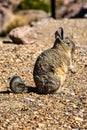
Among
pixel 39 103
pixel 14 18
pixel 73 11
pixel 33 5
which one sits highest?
pixel 33 5

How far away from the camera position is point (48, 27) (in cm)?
1903

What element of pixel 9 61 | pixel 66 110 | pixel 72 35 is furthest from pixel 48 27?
pixel 66 110

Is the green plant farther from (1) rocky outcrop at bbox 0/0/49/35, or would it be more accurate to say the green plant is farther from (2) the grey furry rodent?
(2) the grey furry rodent

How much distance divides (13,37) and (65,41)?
6.11 meters

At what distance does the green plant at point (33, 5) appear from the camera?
33400 mm

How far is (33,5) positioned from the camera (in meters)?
33.8

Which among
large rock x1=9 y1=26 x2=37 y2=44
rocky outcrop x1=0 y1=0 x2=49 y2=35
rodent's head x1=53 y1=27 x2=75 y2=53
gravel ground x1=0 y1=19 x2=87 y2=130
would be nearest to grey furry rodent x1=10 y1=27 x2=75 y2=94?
gravel ground x1=0 y1=19 x2=87 y2=130

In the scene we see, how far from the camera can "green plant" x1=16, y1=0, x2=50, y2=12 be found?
33400 millimetres

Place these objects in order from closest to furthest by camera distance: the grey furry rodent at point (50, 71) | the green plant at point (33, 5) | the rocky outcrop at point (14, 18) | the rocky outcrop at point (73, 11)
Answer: the grey furry rodent at point (50, 71) → the rocky outcrop at point (73, 11) → the rocky outcrop at point (14, 18) → the green plant at point (33, 5)

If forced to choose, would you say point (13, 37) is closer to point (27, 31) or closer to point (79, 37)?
point (27, 31)

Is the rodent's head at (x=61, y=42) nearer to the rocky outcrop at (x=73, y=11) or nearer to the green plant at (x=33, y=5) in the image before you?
A: the rocky outcrop at (x=73, y=11)

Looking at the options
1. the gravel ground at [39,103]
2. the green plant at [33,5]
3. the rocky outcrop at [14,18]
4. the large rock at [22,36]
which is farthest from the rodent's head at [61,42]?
the green plant at [33,5]

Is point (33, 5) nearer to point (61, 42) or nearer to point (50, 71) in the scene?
point (61, 42)

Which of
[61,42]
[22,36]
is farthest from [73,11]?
[61,42]
